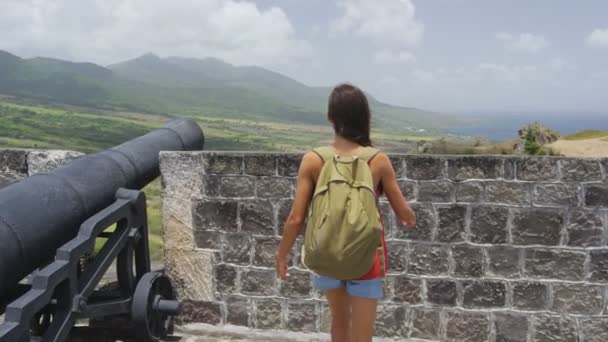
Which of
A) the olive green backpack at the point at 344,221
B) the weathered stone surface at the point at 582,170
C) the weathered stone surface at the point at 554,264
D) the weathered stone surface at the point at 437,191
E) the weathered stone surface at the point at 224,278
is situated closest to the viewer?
the olive green backpack at the point at 344,221

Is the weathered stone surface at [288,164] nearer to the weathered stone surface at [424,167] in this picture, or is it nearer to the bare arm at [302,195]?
the weathered stone surface at [424,167]

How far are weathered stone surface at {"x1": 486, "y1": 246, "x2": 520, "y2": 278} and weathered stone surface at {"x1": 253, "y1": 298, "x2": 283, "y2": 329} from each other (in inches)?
63.9

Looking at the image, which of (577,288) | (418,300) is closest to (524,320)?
(577,288)

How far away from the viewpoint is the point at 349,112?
2398mm

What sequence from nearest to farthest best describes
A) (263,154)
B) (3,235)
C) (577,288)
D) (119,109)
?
(3,235) < (577,288) < (263,154) < (119,109)

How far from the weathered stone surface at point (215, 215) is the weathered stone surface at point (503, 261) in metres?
1.92

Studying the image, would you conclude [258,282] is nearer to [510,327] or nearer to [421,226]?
[421,226]

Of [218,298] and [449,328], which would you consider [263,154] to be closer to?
[218,298]

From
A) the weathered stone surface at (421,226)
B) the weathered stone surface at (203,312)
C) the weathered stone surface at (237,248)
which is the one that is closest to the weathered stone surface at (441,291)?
the weathered stone surface at (421,226)

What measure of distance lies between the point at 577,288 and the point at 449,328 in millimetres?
930

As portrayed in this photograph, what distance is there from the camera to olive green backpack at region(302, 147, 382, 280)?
87.9 inches

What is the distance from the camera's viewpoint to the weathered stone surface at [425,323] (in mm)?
3955

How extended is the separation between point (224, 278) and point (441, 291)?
65.9 inches

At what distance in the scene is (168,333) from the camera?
4.19m
